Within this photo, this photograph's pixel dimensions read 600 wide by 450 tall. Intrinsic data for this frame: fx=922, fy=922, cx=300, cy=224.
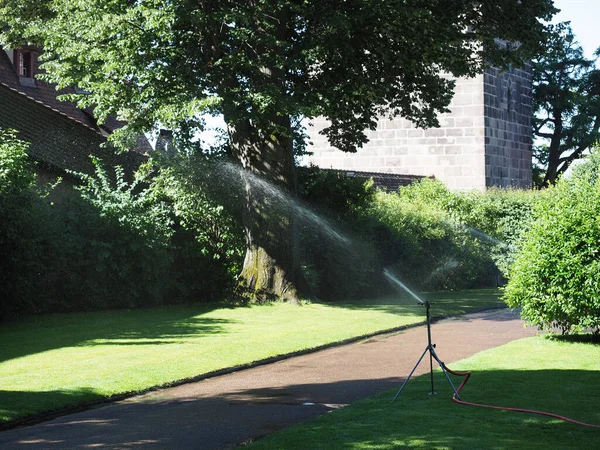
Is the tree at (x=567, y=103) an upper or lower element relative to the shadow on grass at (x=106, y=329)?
upper

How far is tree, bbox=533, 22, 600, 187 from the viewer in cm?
5731

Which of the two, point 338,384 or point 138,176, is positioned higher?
point 138,176

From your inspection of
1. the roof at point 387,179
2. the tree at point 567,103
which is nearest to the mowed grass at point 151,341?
the roof at point 387,179

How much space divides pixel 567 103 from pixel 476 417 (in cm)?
5092

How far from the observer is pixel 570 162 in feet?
196

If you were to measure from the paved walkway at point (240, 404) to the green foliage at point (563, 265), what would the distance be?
1287mm

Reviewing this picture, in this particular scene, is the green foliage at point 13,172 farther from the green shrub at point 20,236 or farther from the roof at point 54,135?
the roof at point 54,135

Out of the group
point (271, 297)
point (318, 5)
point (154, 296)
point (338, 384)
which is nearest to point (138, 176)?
point (154, 296)

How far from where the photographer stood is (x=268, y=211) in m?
25.8

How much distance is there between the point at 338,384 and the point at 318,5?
1392cm

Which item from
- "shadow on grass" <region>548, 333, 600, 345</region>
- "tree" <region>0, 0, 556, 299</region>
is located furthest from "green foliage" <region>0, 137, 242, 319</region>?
"shadow on grass" <region>548, 333, 600, 345</region>

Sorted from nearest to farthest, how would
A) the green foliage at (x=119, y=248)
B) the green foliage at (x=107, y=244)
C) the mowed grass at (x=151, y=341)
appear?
the mowed grass at (x=151, y=341), the green foliage at (x=107, y=244), the green foliage at (x=119, y=248)

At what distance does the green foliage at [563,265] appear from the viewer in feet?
55.1

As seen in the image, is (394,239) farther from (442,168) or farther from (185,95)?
(442,168)
